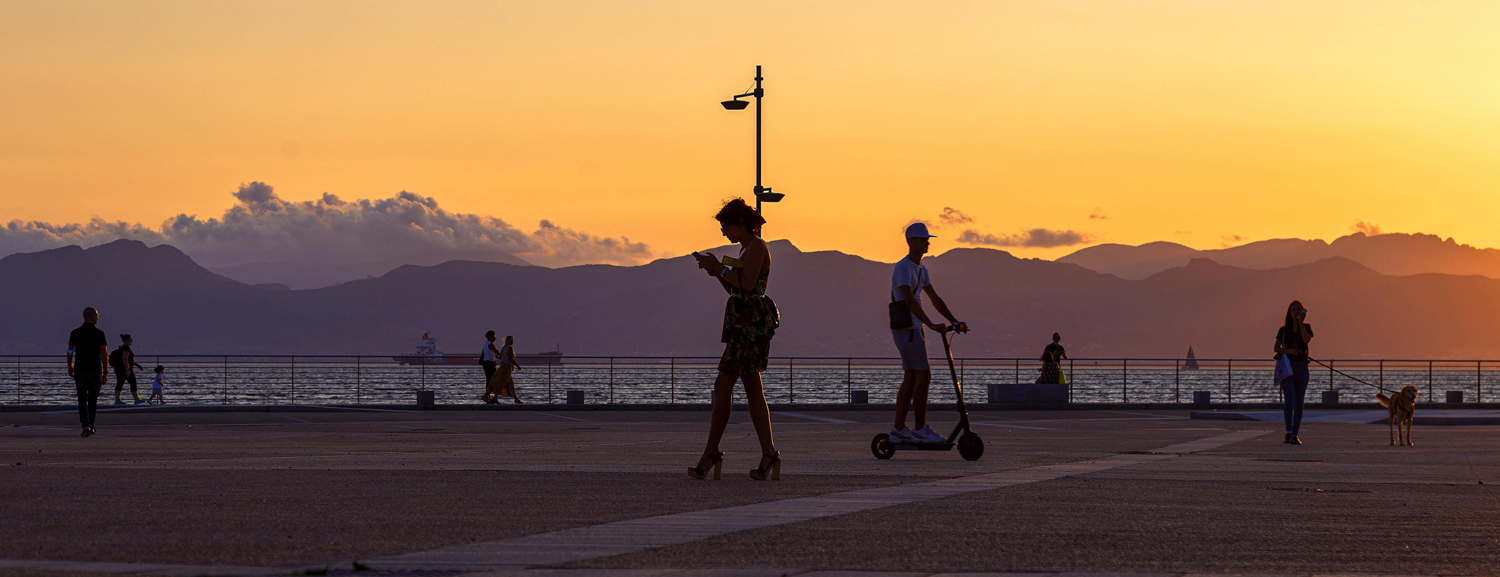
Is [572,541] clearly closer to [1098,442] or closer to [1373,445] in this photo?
[1098,442]

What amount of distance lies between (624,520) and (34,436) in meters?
11.5

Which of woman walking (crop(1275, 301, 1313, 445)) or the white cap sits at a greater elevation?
the white cap

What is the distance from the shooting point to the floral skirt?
8.86 metres

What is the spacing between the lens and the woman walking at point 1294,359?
1533 centimetres

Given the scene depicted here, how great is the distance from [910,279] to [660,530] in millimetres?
5687

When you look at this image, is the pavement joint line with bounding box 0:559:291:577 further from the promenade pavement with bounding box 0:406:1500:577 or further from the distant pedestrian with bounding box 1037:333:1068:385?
the distant pedestrian with bounding box 1037:333:1068:385

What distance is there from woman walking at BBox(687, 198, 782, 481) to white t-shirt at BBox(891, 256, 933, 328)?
2764 mm

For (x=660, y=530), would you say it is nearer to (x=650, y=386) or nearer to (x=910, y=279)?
(x=910, y=279)

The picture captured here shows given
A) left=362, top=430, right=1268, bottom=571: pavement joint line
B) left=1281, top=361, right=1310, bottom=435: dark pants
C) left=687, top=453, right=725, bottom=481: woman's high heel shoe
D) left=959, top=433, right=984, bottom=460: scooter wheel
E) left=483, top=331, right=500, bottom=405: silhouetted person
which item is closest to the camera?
left=362, top=430, right=1268, bottom=571: pavement joint line

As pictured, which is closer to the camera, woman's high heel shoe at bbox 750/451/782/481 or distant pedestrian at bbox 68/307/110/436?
woman's high heel shoe at bbox 750/451/782/481

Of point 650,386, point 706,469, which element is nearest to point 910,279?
point 706,469

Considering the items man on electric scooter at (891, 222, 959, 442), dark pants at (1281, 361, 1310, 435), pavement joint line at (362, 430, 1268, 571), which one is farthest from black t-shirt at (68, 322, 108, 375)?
dark pants at (1281, 361, 1310, 435)

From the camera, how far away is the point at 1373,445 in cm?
1470

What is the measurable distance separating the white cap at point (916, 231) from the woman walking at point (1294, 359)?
5.24 m
